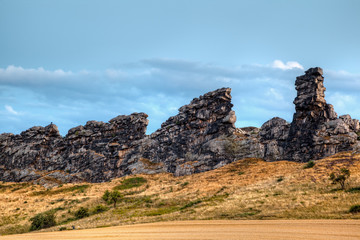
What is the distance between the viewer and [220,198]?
4234 cm

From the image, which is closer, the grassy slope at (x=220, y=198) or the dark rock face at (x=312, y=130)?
the grassy slope at (x=220, y=198)

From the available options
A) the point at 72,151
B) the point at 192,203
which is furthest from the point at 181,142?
the point at 72,151

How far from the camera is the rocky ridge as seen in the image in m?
61.5

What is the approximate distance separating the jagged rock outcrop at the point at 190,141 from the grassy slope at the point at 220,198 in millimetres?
5555

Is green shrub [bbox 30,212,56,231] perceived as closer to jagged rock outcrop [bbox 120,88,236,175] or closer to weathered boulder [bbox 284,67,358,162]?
A: jagged rock outcrop [bbox 120,88,236,175]

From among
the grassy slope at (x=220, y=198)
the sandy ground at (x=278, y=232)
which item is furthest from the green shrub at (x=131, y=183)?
the sandy ground at (x=278, y=232)

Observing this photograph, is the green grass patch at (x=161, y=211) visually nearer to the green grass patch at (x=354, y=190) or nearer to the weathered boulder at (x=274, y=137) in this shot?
the green grass patch at (x=354, y=190)

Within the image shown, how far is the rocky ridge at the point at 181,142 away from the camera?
202ft

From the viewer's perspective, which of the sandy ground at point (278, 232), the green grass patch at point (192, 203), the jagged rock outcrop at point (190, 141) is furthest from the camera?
the jagged rock outcrop at point (190, 141)

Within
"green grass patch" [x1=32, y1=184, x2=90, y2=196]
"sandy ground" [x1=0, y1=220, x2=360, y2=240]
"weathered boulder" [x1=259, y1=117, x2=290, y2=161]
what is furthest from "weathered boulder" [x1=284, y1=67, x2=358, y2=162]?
"green grass patch" [x1=32, y1=184, x2=90, y2=196]

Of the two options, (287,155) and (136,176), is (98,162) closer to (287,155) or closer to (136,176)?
(136,176)

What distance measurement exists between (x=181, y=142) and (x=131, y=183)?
1868 centimetres

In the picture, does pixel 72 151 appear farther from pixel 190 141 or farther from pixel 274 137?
pixel 274 137

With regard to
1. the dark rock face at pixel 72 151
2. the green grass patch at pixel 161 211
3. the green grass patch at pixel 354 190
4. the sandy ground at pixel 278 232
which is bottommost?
the green grass patch at pixel 161 211
